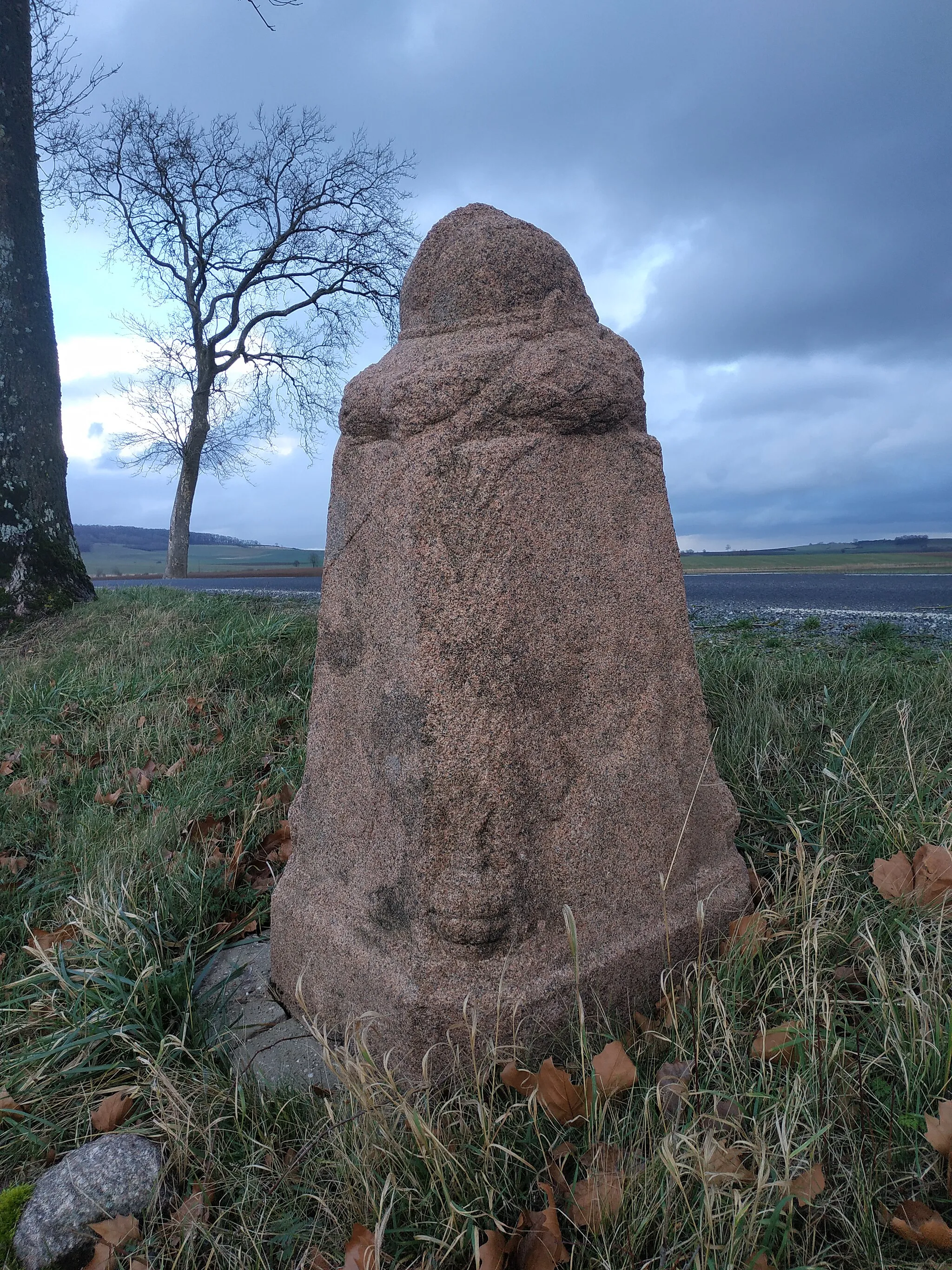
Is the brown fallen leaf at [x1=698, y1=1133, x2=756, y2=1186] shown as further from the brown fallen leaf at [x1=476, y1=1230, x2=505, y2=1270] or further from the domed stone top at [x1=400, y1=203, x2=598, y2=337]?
the domed stone top at [x1=400, y1=203, x2=598, y2=337]

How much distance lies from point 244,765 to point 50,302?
4762 millimetres

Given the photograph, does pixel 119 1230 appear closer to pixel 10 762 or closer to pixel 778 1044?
pixel 778 1044

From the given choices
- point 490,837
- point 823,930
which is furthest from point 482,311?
point 823,930

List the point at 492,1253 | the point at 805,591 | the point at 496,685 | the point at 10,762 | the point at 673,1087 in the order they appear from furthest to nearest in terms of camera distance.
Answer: the point at 805,591
the point at 10,762
the point at 496,685
the point at 673,1087
the point at 492,1253

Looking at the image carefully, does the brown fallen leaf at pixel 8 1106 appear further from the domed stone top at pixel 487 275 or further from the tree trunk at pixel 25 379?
the tree trunk at pixel 25 379

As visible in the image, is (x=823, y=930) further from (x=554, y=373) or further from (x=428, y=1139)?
(x=554, y=373)

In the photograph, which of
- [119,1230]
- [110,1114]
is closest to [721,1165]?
[119,1230]

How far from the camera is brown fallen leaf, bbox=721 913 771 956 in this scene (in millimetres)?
2051

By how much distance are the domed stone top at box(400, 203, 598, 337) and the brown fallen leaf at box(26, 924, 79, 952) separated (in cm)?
212

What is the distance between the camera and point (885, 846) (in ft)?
8.07

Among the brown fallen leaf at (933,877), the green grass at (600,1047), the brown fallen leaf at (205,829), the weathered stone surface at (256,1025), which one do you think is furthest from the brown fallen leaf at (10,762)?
the brown fallen leaf at (933,877)

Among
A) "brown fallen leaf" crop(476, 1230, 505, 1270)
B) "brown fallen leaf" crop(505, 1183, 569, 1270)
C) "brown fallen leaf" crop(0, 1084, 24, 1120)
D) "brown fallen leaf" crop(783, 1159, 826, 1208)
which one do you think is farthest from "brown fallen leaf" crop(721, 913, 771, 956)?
"brown fallen leaf" crop(0, 1084, 24, 1120)

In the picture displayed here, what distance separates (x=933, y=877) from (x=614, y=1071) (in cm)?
104

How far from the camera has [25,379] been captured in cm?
632
